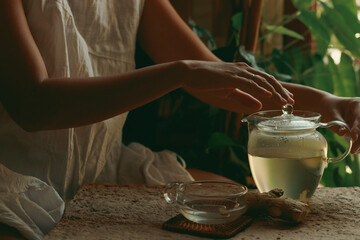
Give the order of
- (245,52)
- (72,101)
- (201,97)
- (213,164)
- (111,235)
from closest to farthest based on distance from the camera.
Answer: (111,235) < (72,101) < (201,97) < (245,52) < (213,164)

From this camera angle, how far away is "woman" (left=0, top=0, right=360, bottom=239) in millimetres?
894

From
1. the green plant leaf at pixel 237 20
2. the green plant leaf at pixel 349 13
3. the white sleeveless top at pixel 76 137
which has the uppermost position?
the green plant leaf at pixel 349 13

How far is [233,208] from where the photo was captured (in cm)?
75

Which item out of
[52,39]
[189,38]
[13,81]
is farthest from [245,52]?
[13,81]

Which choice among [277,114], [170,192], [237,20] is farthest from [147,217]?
[237,20]

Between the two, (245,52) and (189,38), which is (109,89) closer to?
(189,38)

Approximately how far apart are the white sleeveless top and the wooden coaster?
25 cm

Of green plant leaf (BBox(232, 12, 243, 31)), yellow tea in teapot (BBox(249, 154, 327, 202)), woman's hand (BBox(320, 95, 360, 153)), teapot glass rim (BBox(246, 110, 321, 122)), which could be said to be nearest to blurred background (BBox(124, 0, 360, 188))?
green plant leaf (BBox(232, 12, 243, 31))

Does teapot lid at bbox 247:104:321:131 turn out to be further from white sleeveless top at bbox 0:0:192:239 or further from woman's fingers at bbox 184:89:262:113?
white sleeveless top at bbox 0:0:192:239

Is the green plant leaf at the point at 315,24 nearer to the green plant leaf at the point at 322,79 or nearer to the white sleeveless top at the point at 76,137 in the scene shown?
the green plant leaf at the point at 322,79

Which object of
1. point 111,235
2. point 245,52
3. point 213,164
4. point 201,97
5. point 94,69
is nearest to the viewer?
point 111,235

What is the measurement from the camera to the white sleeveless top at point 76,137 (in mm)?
1050

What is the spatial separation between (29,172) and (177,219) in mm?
475

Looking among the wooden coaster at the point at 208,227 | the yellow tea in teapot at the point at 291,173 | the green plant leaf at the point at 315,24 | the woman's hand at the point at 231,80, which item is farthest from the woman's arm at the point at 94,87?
the green plant leaf at the point at 315,24
